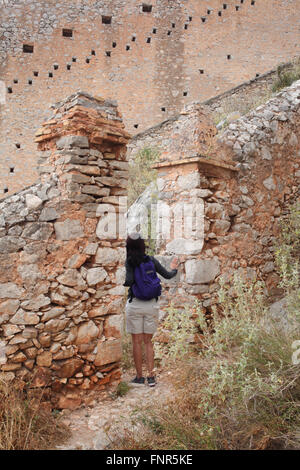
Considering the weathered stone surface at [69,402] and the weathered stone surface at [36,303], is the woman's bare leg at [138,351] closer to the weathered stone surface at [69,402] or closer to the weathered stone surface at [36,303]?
the weathered stone surface at [69,402]

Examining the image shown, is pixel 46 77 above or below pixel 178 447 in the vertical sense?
above

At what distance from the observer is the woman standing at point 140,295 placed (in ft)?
11.7

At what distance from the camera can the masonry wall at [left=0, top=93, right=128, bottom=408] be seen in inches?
110

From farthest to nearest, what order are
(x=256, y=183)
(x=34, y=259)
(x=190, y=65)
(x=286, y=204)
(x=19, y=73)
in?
1. (x=190, y=65)
2. (x=19, y=73)
3. (x=286, y=204)
4. (x=256, y=183)
5. (x=34, y=259)

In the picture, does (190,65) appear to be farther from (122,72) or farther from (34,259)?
(34,259)

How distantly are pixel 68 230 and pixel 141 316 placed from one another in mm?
1191

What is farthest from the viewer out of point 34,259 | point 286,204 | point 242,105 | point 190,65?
point 190,65

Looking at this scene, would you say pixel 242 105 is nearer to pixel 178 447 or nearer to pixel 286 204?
pixel 286 204

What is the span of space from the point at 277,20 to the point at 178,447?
2063cm

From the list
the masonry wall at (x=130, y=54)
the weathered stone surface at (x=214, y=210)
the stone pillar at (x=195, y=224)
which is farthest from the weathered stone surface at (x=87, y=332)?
the masonry wall at (x=130, y=54)

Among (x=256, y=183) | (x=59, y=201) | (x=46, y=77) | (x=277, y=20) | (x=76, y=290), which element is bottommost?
(x=76, y=290)

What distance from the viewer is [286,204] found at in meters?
5.19
